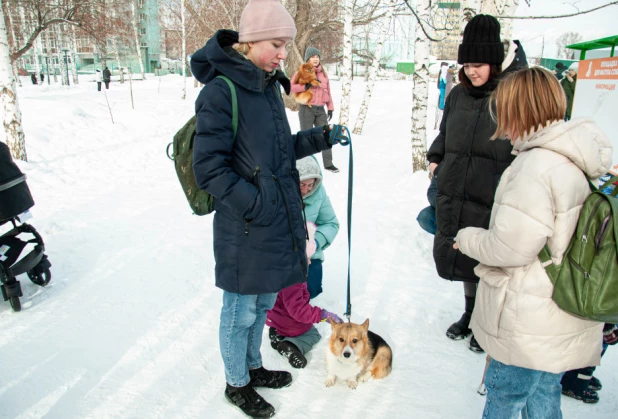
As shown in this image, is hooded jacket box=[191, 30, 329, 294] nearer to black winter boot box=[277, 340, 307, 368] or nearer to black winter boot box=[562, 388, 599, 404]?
black winter boot box=[277, 340, 307, 368]

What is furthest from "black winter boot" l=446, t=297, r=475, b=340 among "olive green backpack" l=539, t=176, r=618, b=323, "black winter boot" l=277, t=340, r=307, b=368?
"olive green backpack" l=539, t=176, r=618, b=323

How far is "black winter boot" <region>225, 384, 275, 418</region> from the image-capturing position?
2.48 meters

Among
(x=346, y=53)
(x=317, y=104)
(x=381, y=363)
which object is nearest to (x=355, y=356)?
(x=381, y=363)

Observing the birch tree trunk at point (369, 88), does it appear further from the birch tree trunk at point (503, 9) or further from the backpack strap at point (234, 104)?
the backpack strap at point (234, 104)

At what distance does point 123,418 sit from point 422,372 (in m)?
1.91

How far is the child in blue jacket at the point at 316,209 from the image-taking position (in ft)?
9.66

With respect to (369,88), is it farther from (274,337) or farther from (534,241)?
(534,241)

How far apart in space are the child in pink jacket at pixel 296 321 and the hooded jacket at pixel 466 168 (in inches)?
36.4

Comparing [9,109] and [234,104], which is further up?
[234,104]

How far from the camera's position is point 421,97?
7.81 metres

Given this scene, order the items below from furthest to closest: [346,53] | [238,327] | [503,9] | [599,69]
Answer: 1. [346,53]
2. [599,69]
3. [503,9]
4. [238,327]

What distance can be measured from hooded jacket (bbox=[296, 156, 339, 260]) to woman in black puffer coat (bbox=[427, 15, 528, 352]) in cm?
80

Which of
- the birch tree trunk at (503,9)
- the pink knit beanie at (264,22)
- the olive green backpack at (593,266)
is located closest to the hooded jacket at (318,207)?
the pink knit beanie at (264,22)

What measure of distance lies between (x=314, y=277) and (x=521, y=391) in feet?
5.77
